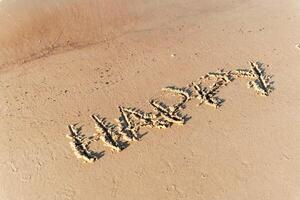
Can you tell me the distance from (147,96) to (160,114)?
83cm

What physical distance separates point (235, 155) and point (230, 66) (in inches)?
134

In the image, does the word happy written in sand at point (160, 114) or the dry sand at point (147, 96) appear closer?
the dry sand at point (147, 96)

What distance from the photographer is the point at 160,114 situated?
12359 mm

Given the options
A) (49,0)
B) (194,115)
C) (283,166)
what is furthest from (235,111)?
(49,0)

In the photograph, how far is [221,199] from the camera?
10.3 meters

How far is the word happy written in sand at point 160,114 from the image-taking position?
38.5 ft

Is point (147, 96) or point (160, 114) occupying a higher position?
point (147, 96)

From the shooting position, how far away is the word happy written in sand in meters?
11.8

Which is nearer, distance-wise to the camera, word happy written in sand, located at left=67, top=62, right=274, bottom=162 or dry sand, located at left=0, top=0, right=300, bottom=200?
dry sand, located at left=0, top=0, right=300, bottom=200

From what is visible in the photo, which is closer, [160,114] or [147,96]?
[160,114]

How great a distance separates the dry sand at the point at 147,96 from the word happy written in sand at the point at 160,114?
0.18 m

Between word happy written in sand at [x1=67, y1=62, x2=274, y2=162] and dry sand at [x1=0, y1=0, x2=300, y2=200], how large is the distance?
0.18 meters

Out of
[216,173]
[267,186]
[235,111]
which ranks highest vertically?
[235,111]

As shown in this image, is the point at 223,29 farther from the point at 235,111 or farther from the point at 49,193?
the point at 49,193
